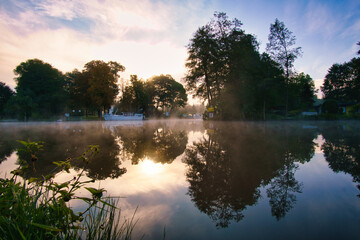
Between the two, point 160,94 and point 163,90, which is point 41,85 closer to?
point 160,94

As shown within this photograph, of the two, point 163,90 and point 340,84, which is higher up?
point 340,84

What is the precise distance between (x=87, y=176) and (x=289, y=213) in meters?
3.59

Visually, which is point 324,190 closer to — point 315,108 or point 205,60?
point 205,60

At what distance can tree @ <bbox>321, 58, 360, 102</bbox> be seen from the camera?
6531 cm

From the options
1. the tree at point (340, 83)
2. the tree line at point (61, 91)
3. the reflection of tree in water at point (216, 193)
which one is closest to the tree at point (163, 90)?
the tree line at point (61, 91)

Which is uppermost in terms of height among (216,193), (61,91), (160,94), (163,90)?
(163,90)

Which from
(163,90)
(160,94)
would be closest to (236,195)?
(160,94)

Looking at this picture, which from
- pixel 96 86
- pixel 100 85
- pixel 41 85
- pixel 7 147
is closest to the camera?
pixel 7 147

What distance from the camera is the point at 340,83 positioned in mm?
70125

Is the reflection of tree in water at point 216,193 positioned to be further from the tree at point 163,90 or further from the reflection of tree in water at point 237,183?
the tree at point 163,90

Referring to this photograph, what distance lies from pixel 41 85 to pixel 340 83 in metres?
96.8

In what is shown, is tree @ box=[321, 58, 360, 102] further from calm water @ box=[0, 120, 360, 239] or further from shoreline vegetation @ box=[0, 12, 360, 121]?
calm water @ box=[0, 120, 360, 239]

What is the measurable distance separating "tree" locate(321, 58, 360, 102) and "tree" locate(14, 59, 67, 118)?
89.0 metres

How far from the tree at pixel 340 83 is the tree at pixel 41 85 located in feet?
292
